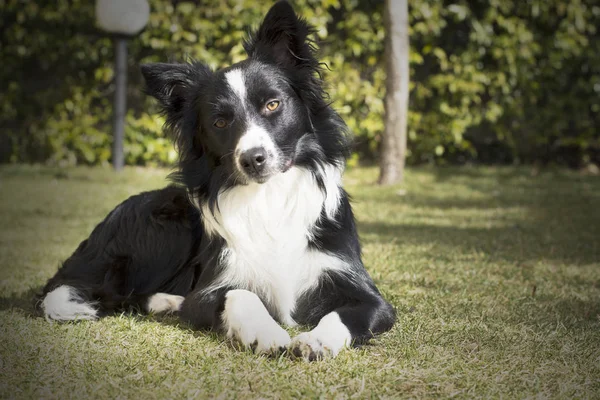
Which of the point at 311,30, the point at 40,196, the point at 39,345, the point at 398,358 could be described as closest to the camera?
the point at 398,358

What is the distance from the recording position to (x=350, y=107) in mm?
10312

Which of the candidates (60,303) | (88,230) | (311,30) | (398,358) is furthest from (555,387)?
(88,230)

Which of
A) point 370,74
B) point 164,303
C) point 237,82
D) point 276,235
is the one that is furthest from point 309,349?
point 370,74

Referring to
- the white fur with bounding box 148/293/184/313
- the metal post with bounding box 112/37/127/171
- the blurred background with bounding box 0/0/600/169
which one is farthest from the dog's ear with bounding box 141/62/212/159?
the metal post with bounding box 112/37/127/171

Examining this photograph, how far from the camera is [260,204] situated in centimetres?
344

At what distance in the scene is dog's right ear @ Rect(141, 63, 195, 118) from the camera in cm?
351

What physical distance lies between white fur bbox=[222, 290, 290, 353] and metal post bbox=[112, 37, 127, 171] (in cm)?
756

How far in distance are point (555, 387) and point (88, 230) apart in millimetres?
4969

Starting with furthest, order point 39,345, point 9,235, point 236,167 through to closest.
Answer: point 9,235 < point 236,167 < point 39,345

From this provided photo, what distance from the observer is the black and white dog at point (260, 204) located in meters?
3.23

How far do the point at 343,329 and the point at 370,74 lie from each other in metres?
8.25

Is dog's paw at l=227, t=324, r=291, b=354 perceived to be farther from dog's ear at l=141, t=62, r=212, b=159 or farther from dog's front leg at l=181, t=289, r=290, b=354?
dog's ear at l=141, t=62, r=212, b=159

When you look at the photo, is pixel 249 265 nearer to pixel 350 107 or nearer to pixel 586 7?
pixel 350 107

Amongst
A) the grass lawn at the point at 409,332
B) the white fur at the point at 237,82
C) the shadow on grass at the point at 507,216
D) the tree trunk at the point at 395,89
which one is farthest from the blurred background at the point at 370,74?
the white fur at the point at 237,82
